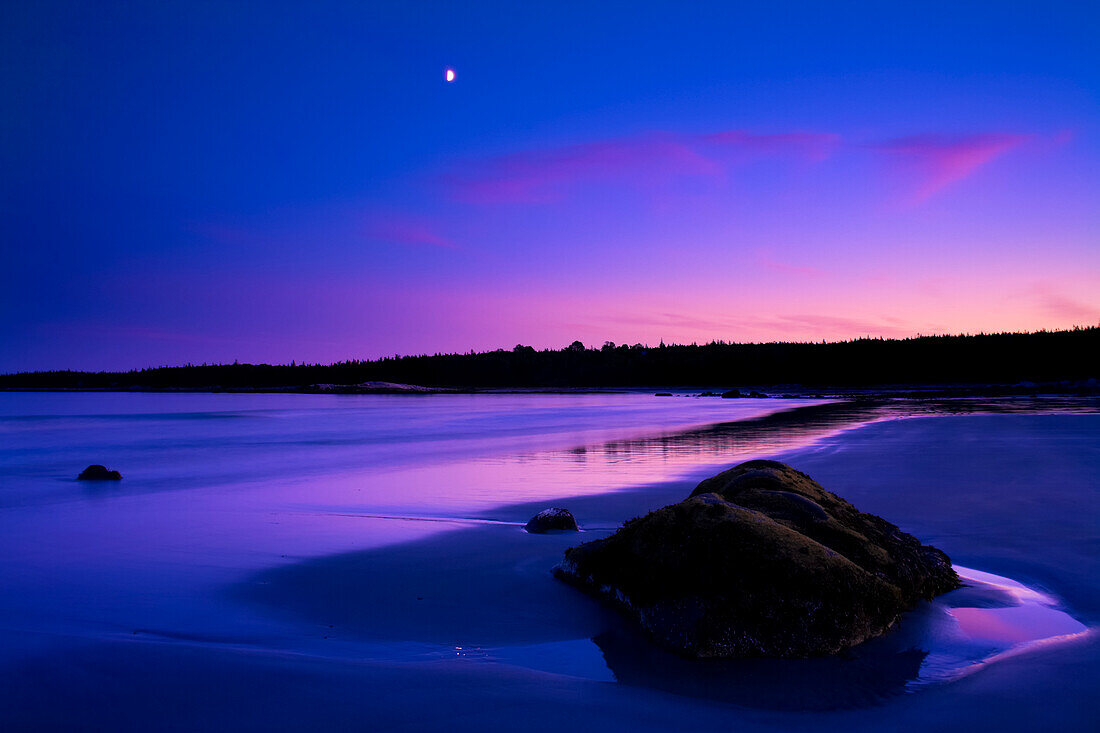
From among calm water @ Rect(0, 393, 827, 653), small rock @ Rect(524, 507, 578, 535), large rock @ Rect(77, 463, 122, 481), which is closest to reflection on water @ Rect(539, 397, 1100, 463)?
calm water @ Rect(0, 393, 827, 653)

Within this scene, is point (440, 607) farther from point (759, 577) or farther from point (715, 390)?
point (715, 390)

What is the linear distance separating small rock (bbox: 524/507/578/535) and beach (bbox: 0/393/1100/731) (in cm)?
18

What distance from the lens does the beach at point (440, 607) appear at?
3.04 m

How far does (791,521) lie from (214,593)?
3.88 metres

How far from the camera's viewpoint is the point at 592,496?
8.51 metres

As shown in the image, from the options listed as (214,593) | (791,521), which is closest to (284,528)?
(214,593)

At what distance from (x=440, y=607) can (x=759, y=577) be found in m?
1.96

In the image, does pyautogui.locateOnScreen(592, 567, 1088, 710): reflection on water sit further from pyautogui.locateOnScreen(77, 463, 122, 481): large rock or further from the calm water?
pyautogui.locateOnScreen(77, 463, 122, 481): large rock

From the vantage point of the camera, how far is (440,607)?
4.41m

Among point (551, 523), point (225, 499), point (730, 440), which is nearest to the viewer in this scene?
point (551, 523)

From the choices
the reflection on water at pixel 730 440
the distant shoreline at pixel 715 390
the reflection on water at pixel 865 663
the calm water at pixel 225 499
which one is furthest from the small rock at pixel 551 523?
the distant shoreline at pixel 715 390

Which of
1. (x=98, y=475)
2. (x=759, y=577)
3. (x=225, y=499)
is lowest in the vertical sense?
(x=225, y=499)

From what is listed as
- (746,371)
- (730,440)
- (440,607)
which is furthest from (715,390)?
(440,607)

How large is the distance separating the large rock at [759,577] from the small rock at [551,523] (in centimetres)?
170
